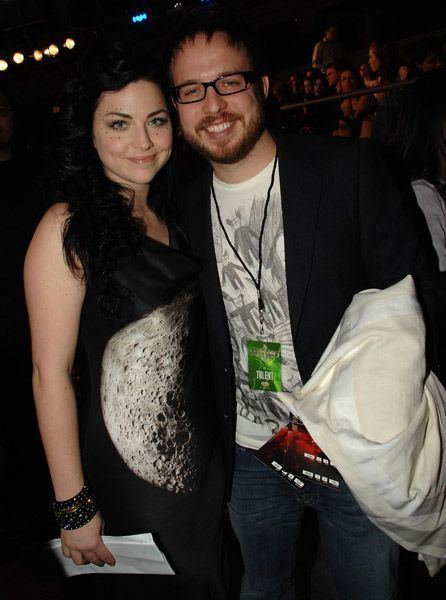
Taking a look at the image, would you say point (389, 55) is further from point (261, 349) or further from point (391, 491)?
point (391, 491)

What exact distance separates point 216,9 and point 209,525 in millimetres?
1762

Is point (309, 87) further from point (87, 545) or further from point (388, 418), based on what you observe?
point (87, 545)

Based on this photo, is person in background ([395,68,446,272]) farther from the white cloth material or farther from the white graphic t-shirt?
the white cloth material

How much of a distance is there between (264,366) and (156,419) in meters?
0.40

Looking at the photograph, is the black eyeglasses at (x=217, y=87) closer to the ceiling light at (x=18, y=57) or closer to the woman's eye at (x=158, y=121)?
the woman's eye at (x=158, y=121)

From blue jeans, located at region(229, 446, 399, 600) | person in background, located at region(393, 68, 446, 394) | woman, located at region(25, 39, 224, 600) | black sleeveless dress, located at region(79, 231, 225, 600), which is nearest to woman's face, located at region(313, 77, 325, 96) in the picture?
person in background, located at region(393, 68, 446, 394)

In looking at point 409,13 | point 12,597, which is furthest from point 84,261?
point 409,13

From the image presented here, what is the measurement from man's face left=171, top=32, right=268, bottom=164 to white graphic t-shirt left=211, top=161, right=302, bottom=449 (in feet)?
0.44

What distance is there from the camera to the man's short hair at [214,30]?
1.70 m

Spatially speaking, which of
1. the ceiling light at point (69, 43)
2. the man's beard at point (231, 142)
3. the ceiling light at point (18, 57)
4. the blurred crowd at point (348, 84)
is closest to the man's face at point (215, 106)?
the man's beard at point (231, 142)

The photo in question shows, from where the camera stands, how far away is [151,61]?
1586mm

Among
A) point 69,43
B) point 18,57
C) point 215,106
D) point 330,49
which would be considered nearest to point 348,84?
point 330,49

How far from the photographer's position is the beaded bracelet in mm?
1405

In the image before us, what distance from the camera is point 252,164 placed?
1.64 meters
